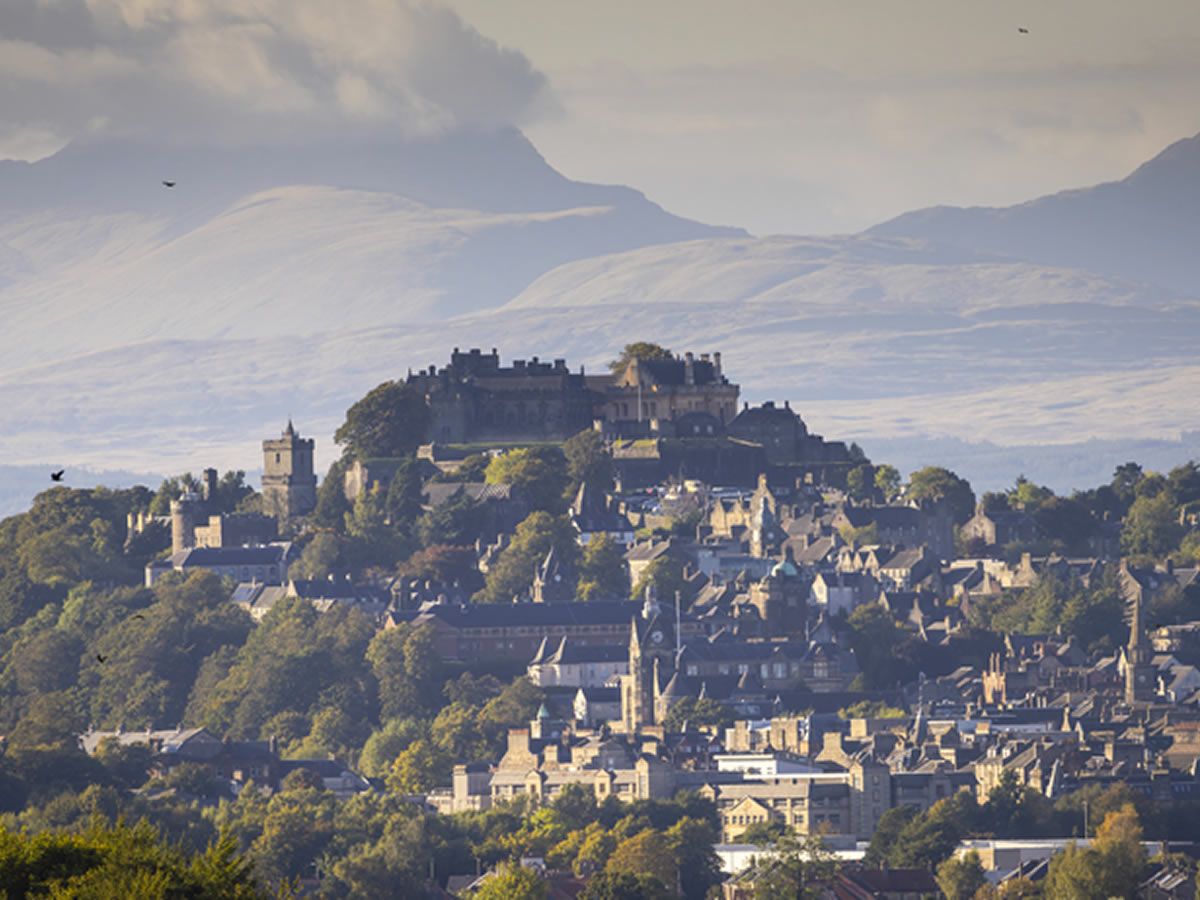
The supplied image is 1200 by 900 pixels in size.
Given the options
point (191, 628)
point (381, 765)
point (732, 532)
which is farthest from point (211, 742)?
point (732, 532)

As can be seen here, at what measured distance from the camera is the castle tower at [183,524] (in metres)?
157

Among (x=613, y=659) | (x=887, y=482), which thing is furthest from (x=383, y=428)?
(x=613, y=659)

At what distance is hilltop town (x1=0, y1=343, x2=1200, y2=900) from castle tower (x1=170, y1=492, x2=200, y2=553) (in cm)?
18

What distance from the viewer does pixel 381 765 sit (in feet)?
412

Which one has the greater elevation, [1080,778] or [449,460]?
[449,460]

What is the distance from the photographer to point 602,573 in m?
148

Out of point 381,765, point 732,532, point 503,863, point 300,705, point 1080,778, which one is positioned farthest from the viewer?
point 732,532

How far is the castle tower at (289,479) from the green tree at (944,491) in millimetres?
23339

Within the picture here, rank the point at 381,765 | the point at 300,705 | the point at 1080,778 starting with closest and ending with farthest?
the point at 1080,778 < the point at 381,765 < the point at 300,705

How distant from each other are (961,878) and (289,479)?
67.8 m

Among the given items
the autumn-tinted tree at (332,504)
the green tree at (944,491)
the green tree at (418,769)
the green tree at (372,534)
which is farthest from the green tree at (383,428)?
the green tree at (418,769)

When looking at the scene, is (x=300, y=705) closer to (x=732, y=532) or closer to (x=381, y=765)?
(x=381, y=765)

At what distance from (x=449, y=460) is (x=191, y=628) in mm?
23312

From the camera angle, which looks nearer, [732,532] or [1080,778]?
[1080,778]
